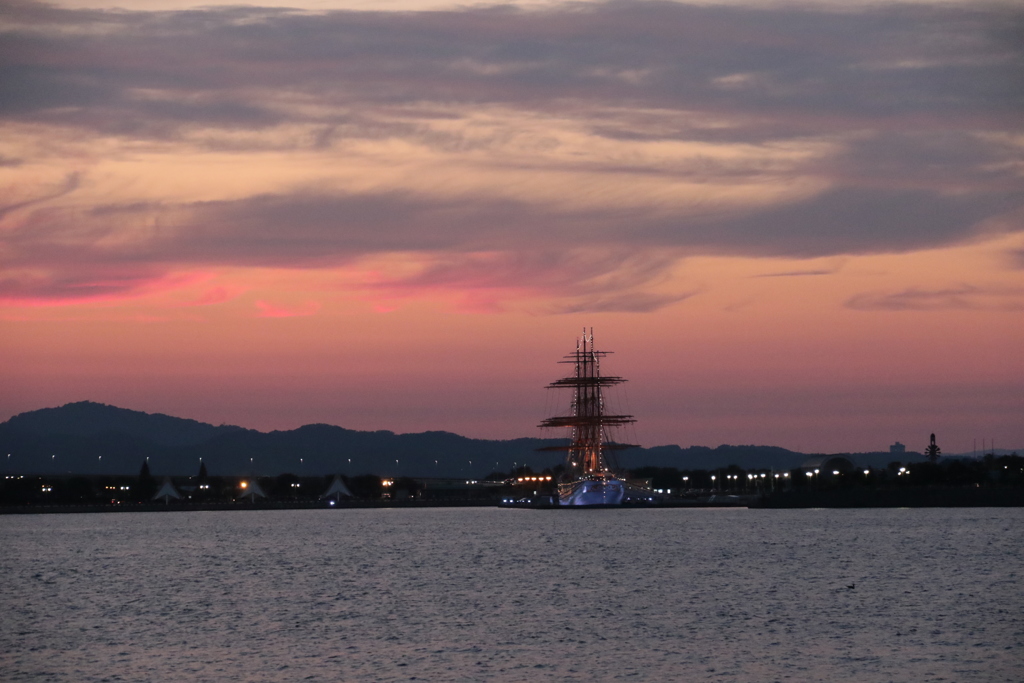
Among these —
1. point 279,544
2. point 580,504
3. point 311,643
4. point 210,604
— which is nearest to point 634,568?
point 210,604

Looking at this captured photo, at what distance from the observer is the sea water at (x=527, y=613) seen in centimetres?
3497

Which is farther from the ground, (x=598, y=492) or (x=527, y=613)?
(x=598, y=492)

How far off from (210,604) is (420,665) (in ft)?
64.4

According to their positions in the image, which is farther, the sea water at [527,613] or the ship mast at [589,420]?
the ship mast at [589,420]

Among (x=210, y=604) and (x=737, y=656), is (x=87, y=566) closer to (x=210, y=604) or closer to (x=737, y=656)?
(x=210, y=604)

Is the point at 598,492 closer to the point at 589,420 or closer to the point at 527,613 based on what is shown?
the point at 589,420

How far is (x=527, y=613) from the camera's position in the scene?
4778cm

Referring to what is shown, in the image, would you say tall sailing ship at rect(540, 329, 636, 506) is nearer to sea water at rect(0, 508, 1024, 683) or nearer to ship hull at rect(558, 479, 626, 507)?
ship hull at rect(558, 479, 626, 507)

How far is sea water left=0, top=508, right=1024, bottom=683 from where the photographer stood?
34969 mm

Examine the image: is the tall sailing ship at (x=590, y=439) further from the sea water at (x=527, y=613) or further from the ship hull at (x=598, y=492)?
the sea water at (x=527, y=613)

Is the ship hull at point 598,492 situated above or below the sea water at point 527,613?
above

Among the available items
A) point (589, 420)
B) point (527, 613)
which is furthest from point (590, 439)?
point (527, 613)

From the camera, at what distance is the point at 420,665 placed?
3538cm

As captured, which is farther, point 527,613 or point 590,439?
point 590,439
